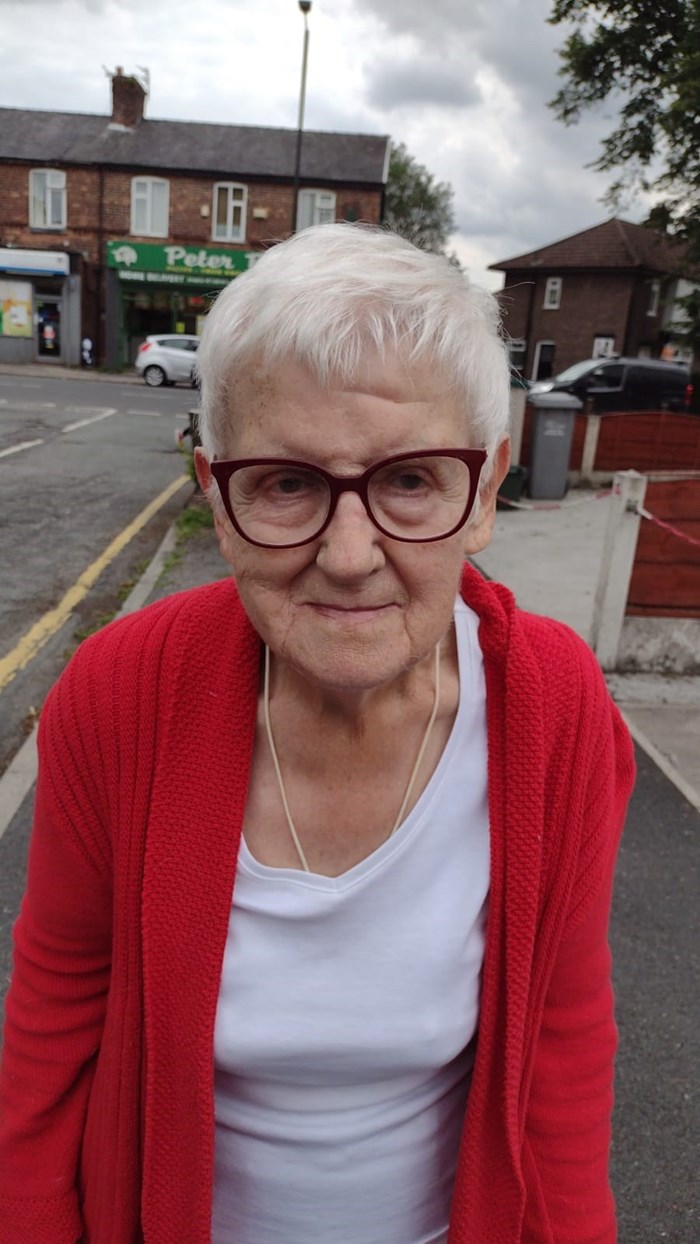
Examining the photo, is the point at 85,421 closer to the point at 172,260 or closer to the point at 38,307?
the point at 172,260

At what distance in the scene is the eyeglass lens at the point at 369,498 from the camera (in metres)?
1.07

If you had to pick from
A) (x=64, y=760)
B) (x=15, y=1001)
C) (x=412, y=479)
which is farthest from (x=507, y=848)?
(x=15, y=1001)

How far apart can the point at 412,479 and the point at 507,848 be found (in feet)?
1.73

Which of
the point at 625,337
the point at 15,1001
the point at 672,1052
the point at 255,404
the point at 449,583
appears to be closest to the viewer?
the point at 255,404

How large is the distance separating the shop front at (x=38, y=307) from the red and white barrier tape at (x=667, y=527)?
29397 millimetres

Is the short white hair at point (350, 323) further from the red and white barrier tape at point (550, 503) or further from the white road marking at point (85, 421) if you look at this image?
the white road marking at point (85, 421)

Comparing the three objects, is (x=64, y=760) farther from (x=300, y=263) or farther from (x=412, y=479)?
(x=300, y=263)

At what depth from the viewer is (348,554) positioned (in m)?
1.06

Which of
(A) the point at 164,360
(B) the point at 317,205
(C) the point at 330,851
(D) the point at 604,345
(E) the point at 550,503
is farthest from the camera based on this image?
(D) the point at 604,345

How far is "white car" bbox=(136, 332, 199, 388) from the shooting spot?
26750 mm

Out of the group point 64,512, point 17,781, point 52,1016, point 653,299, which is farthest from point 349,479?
point 653,299

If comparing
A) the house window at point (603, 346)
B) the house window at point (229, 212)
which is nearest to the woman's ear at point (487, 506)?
the house window at point (229, 212)

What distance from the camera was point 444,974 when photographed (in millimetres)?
1227

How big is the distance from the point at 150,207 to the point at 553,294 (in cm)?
1821
